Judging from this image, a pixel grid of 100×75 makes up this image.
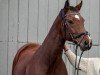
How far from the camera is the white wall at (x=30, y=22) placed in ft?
22.2

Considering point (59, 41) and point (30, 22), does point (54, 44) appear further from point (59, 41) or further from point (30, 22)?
point (30, 22)

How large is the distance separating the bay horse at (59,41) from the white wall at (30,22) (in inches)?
73.2

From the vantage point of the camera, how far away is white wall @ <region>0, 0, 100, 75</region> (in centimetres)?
678

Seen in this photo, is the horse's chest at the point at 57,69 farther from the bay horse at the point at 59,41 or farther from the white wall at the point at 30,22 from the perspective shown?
the white wall at the point at 30,22

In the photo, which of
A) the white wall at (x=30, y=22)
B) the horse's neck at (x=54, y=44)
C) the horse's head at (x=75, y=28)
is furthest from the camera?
the white wall at (x=30, y=22)

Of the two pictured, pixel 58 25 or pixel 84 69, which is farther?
pixel 84 69

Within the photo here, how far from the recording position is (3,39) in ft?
23.3

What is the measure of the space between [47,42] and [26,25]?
2.18 m

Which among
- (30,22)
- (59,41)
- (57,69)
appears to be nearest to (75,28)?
(59,41)

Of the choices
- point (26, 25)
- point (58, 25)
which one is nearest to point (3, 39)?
point (26, 25)

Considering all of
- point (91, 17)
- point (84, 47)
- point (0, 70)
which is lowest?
point (0, 70)

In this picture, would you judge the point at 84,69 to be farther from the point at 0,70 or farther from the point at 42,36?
the point at 0,70

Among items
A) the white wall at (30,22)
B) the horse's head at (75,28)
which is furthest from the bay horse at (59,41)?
the white wall at (30,22)

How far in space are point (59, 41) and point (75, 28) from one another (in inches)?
11.4
